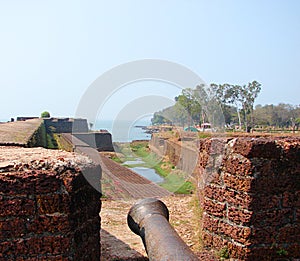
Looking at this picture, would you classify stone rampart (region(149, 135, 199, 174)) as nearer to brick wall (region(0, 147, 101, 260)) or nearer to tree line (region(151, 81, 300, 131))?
tree line (region(151, 81, 300, 131))

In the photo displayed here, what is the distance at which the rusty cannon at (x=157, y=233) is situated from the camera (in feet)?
8.02

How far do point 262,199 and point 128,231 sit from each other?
7.28 ft

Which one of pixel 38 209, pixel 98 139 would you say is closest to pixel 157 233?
pixel 38 209

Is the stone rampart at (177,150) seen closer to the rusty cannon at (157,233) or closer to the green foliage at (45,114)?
the rusty cannon at (157,233)

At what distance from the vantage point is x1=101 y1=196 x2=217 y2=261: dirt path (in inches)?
156

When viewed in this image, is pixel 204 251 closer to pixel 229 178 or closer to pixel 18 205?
pixel 229 178

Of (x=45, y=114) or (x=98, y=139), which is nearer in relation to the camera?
(x=98, y=139)

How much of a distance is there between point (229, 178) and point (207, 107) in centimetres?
2262

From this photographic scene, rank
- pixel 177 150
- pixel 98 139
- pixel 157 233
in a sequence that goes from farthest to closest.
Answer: pixel 98 139 → pixel 177 150 → pixel 157 233

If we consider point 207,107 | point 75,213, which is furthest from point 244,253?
point 207,107

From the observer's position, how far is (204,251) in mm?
3971

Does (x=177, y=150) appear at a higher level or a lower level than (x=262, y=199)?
lower

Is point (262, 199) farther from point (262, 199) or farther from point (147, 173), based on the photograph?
point (147, 173)

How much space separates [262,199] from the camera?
3.46m
